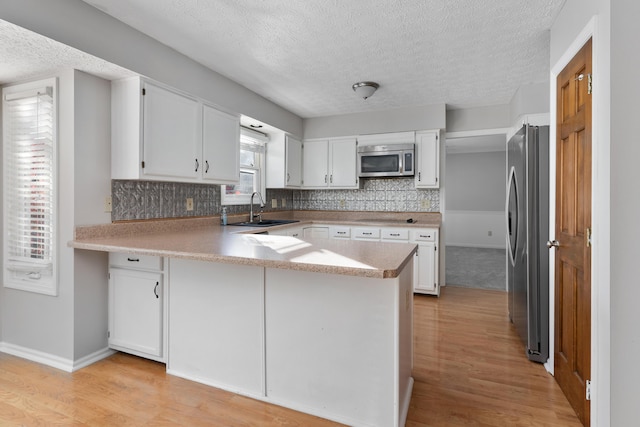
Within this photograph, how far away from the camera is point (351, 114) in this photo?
15.1 ft

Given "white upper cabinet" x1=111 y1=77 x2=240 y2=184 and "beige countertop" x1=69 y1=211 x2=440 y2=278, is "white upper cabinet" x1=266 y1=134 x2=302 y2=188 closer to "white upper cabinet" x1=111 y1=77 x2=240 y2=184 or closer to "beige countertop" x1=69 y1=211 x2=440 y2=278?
"white upper cabinet" x1=111 y1=77 x2=240 y2=184

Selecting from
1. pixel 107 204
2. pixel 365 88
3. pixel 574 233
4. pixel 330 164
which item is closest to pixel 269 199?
pixel 330 164

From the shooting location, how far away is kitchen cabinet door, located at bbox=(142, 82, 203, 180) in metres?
2.41

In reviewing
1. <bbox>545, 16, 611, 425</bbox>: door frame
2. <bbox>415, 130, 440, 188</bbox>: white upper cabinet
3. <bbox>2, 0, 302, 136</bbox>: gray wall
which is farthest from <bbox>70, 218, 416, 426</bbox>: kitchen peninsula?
<bbox>415, 130, 440, 188</bbox>: white upper cabinet

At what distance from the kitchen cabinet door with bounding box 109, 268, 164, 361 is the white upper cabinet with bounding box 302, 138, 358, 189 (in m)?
2.90

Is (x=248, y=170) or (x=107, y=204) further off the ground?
(x=248, y=170)

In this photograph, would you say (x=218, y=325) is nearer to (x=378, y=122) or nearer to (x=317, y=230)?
(x=317, y=230)

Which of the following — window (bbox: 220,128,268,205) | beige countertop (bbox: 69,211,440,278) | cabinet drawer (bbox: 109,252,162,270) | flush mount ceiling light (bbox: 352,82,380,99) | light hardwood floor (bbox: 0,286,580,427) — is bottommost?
light hardwood floor (bbox: 0,286,580,427)

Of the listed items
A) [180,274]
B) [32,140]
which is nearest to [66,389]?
[180,274]

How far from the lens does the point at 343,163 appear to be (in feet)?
15.2

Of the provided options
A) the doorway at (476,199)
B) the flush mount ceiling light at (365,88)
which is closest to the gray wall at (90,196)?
the flush mount ceiling light at (365,88)

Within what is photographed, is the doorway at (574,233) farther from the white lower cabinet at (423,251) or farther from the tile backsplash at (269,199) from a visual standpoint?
the tile backsplash at (269,199)

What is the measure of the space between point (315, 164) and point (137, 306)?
3.11m

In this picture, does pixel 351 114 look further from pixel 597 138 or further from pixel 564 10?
Answer: pixel 597 138
